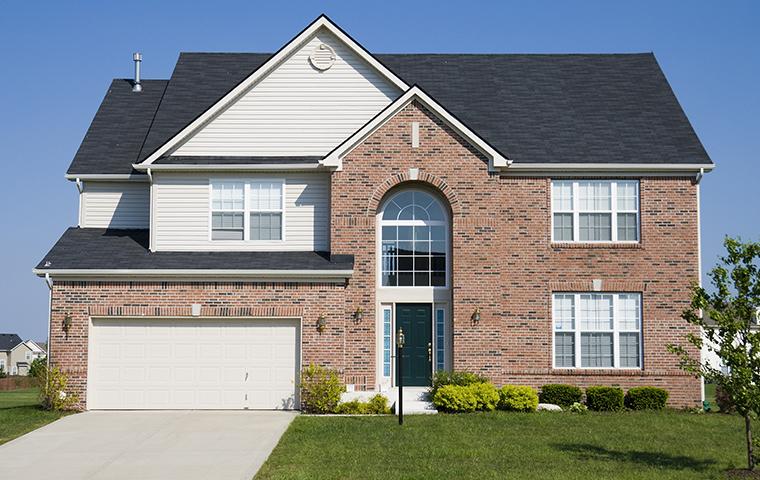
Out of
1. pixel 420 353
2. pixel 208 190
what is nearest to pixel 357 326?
pixel 420 353

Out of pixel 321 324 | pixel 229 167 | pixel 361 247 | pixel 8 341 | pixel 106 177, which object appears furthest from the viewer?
pixel 8 341

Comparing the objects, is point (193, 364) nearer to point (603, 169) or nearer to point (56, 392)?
point (56, 392)

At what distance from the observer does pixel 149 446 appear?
17.8m

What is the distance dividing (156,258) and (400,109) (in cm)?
739

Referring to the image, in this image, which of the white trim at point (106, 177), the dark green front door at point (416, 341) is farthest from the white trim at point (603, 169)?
the white trim at point (106, 177)

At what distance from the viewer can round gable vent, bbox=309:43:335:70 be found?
1001 inches

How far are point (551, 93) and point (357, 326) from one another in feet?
31.9

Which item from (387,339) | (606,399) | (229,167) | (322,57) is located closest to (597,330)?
(606,399)

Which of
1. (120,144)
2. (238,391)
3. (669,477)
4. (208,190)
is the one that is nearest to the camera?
(669,477)

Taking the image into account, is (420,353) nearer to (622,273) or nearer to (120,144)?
(622,273)

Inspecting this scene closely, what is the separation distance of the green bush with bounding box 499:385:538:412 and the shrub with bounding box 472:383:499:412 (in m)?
0.23

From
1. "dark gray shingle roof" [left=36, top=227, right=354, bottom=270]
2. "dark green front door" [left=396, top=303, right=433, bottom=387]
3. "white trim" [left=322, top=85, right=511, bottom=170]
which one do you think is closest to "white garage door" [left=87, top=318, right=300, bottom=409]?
"dark gray shingle roof" [left=36, top=227, right=354, bottom=270]

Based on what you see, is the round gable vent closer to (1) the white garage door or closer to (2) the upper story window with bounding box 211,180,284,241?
(2) the upper story window with bounding box 211,180,284,241

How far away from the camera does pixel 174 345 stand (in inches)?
919
